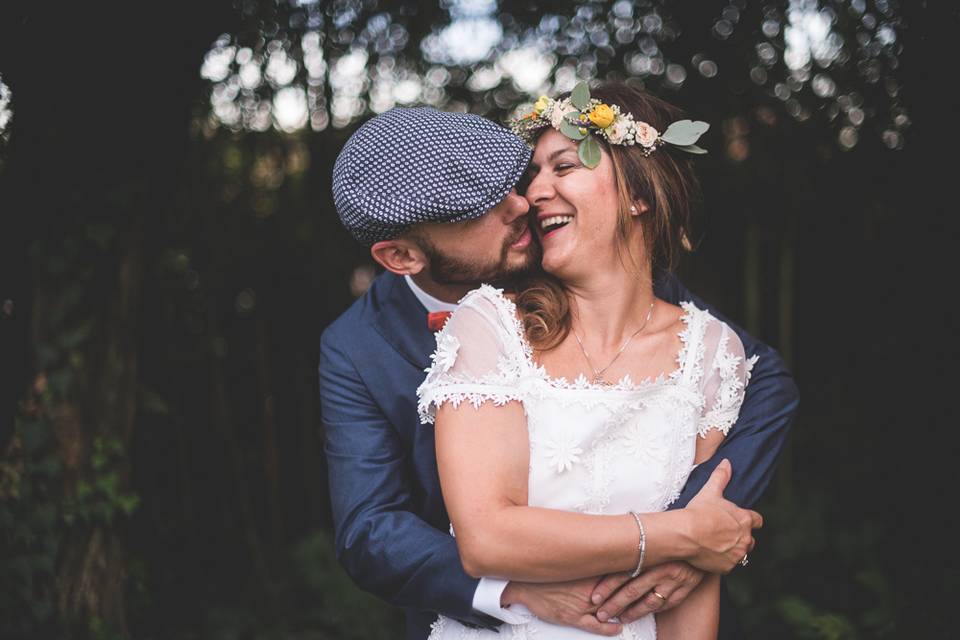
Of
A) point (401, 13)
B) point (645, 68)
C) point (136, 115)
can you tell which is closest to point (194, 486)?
point (136, 115)

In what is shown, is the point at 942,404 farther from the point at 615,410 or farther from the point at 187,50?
the point at 187,50

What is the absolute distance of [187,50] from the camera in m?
3.10

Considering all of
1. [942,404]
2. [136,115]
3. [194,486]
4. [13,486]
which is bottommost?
[194,486]

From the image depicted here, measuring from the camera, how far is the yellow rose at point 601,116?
1999 mm

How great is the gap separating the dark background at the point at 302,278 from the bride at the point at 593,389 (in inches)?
52.2

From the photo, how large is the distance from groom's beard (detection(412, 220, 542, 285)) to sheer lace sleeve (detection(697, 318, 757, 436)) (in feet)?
1.61

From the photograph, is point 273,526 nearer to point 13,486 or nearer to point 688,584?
point 13,486

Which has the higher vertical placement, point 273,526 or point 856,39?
point 856,39

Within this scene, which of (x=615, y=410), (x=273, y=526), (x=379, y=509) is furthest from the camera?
(x=273, y=526)

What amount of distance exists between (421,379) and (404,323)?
19cm

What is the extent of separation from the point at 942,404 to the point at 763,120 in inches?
56.5

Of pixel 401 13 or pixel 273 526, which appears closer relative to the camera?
pixel 401 13

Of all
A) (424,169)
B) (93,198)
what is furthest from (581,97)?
(93,198)

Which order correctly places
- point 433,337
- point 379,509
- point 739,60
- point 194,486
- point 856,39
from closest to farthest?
1. point 379,509
2. point 433,337
3. point 856,39
4. point 739,60
5. point 194,486
